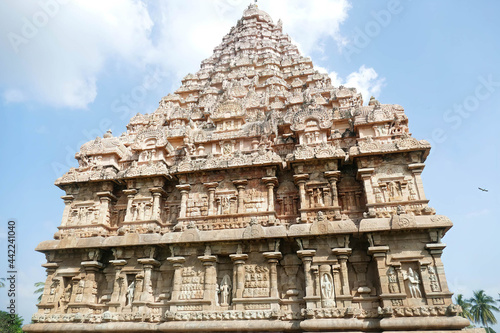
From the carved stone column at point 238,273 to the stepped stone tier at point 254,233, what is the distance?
50 millimetres

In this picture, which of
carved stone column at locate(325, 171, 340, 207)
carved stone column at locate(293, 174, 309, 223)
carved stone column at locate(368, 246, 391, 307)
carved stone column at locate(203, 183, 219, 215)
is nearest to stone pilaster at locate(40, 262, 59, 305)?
carved stone column at locate(203, 183, 219, 215)

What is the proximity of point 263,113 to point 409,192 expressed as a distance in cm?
904

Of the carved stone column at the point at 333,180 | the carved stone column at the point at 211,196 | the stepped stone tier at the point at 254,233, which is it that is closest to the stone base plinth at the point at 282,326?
the stepped stone tier at the point at 254,233

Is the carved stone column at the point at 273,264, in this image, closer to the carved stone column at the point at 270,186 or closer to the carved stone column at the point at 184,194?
the carved stone column at the point at 270,186

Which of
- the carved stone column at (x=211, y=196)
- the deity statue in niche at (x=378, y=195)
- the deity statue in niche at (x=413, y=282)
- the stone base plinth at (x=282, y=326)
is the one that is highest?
the carved stone column at (x=211, y=196)

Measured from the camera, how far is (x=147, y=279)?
12.1 meters

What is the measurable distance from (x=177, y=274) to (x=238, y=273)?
92.0 inches

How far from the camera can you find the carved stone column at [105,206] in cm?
1420

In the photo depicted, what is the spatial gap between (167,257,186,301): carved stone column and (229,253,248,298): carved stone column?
198 cm

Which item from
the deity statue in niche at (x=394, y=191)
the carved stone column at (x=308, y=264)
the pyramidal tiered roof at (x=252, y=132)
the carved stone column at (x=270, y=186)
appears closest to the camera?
the carved stone column at (x=308, y=264)

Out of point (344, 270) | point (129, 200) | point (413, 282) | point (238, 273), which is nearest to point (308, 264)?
point (344, 270)

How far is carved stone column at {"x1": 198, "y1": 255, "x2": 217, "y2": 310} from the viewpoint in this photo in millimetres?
11188

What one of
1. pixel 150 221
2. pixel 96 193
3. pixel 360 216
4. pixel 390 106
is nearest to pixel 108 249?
pixel 150 221

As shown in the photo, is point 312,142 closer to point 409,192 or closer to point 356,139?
point 356,139
